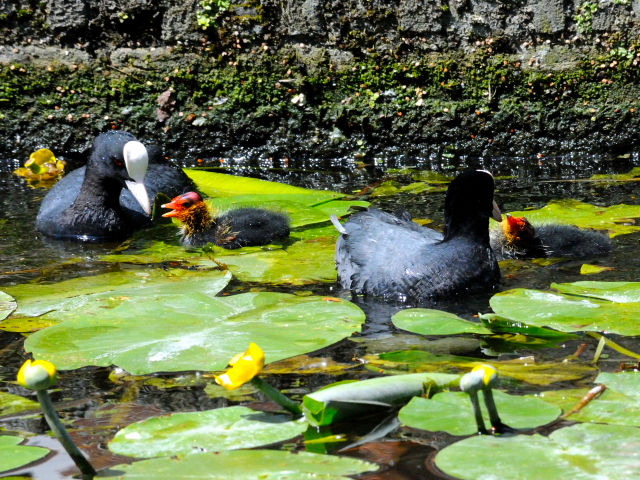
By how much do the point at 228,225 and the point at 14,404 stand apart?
2.14 m

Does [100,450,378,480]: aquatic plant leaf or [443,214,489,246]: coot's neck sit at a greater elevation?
[443,214,489,246]: coot's neck

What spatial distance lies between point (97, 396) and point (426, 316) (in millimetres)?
1031

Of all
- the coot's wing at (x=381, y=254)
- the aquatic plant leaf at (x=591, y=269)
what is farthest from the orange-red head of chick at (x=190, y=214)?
the aquatic plant leaf at (x=591, y=269)

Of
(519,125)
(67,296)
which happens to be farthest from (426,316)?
(519,125)

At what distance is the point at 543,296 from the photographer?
2.95m

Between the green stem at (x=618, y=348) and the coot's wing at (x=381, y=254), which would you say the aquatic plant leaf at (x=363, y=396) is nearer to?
the green stem at (x=618, y=348)

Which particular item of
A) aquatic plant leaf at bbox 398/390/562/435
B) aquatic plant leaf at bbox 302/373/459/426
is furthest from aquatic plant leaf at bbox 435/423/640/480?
aquatic plant leaf at bbox 302/373/459/426

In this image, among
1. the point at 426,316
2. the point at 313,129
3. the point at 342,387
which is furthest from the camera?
the point at 313,129

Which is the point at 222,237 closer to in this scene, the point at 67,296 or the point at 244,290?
the point at 244,290

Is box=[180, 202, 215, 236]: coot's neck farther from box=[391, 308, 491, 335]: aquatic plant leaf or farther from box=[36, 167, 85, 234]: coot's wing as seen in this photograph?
box=[391, 308, 491, 335]: aquatic plant leaf

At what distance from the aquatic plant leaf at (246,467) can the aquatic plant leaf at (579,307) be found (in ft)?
3.59

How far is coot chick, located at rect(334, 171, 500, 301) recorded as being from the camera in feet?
11.1

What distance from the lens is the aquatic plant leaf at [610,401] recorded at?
195 centimetres

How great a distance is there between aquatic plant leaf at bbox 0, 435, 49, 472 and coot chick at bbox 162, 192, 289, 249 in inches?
92.3
